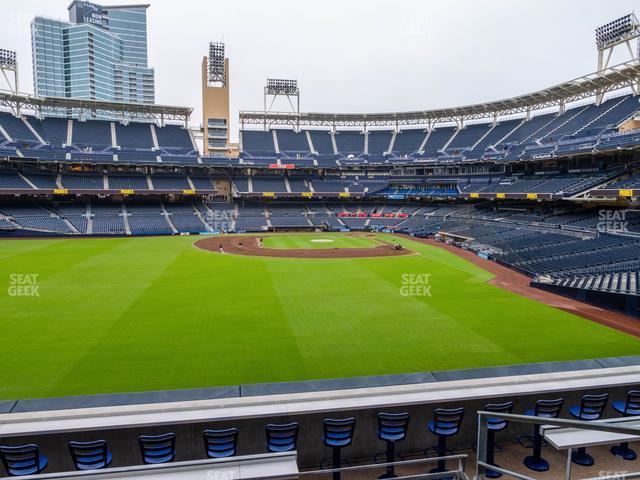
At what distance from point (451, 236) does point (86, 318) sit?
42567mm

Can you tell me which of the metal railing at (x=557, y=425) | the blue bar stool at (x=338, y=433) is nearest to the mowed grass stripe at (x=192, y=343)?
the blue bar stool at (x=338, y=433)

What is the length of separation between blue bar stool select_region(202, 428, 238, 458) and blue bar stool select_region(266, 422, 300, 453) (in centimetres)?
63

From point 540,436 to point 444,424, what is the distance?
1.87m

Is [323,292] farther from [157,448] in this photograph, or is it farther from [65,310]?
[157,448]

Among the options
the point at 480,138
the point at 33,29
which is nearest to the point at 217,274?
the point at 480,138

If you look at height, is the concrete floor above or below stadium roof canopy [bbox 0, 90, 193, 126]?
below

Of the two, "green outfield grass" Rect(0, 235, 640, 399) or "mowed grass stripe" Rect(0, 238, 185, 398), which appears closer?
"green outfield grass" Rect(0, 235, 640, 399)

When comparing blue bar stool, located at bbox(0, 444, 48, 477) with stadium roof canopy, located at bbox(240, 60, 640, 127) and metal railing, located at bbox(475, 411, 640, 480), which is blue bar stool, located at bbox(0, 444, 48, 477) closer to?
metal railing, located at bbox(475, 411, 640, 480)

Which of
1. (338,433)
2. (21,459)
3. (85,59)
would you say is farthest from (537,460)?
(85,59)

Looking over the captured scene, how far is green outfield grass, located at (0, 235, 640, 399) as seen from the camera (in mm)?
13820

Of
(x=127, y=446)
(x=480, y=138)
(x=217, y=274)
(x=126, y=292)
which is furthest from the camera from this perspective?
(x=480, y=138)

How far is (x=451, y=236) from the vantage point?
5147 cm

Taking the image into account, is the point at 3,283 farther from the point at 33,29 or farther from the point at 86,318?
the point at 33,29

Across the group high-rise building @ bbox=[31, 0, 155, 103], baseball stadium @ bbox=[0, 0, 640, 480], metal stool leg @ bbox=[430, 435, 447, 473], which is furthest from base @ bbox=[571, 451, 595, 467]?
high-rise building @ bbox=[31, 0, 155, 103]
